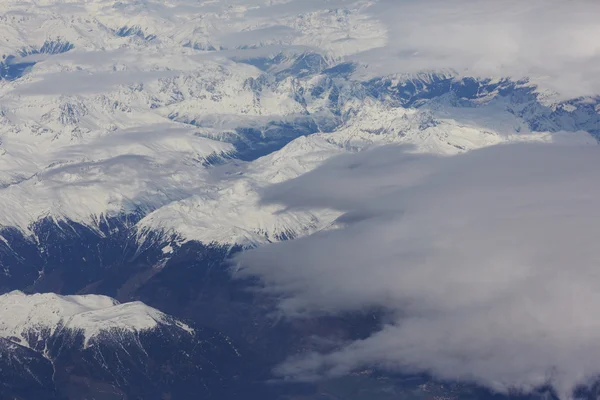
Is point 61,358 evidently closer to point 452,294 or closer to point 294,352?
point 294,352

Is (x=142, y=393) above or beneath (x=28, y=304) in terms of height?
beneath

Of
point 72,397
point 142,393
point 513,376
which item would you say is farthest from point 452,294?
point 72,397

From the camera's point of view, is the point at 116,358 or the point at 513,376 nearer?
the point at 513,376

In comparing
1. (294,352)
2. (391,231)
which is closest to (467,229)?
(391,231)

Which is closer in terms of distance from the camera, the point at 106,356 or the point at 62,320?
the point at 106,356

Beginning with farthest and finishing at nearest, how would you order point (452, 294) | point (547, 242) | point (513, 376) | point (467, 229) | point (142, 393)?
1. point (467, 229)
2. point (547, 242)
3. point (452, 294)
4. point (142, 393)
5. point (513, 376)

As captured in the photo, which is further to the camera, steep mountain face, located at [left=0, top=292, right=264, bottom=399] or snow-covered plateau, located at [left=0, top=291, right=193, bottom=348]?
snow-covered plateau, located at [left=0, top=291, right=193, bottom=348]

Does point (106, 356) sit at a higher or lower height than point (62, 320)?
lower

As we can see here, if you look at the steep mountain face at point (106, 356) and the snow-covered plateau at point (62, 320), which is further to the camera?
the snow-covered plateau at point (62, 320)

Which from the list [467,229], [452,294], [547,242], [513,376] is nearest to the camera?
[513,376]

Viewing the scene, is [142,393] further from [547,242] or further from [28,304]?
[547,242]
